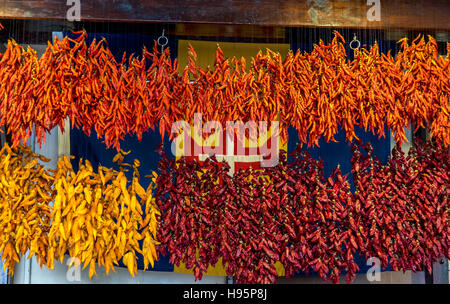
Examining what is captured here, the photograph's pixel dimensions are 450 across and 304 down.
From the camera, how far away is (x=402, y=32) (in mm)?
2834

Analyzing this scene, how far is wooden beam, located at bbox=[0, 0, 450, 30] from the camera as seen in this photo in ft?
8.34

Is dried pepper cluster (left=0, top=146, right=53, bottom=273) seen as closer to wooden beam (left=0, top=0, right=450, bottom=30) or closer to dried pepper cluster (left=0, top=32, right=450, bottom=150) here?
dried pepper cluster (left=0, top=32, right=450, bottom=150)

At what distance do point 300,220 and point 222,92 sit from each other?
988 millimetres

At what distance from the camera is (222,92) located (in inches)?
98.8

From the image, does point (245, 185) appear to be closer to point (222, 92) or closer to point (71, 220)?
point (222, 92)

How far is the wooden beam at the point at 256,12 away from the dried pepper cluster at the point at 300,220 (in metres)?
0.98

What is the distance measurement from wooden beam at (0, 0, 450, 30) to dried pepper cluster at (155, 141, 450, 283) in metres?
0.98

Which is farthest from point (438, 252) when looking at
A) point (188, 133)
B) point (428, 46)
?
point (188, 133)

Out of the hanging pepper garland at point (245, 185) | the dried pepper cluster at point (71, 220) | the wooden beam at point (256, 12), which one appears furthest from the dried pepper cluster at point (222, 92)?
the dried pepper cluster at point (71, 220)

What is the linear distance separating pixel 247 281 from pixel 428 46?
200 cm

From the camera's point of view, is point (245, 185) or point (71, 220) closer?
point (71, 220)

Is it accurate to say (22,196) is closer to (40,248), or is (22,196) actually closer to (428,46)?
(40,248)

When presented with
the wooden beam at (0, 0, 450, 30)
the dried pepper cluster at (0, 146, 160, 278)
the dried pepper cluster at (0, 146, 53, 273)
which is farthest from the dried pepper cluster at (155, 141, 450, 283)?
the wooden beam at (0, 0, 450, 30)

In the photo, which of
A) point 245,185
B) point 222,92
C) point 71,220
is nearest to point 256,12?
point 222,92
